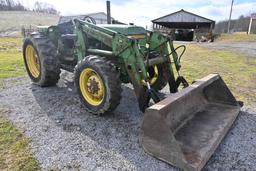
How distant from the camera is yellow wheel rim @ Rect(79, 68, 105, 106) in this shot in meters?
3.46

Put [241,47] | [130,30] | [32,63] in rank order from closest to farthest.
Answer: [130,30]
[32,63]
[241,47]

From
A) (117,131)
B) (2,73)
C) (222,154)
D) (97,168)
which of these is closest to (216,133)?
(222,154)

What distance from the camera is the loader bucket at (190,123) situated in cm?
235

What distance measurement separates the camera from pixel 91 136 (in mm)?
3008

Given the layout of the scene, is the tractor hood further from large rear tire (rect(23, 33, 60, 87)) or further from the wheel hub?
large rear tire (rect(23, 33, 60, 87))

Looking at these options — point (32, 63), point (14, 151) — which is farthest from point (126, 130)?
point (32, 63)

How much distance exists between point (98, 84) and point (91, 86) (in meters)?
0.15

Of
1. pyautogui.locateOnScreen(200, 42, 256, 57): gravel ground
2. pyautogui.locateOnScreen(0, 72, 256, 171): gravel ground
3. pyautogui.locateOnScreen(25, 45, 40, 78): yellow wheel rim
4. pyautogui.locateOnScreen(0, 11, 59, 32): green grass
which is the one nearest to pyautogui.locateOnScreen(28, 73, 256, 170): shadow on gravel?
pyautogui.locateOnScreen(0, 72, 256, 171): gravel ground

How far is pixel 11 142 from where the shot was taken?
2.84 meters

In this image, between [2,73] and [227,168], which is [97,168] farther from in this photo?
[2,73]

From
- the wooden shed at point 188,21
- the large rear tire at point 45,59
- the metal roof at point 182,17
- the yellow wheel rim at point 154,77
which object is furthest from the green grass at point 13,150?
the metal roof at point 182,17

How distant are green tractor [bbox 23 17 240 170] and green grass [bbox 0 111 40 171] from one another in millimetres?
1154

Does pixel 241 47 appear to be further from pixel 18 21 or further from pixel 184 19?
pixel 18 21

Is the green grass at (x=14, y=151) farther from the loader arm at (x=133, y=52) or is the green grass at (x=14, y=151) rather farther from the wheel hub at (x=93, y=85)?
the loader arm at (x=133, y=52)
